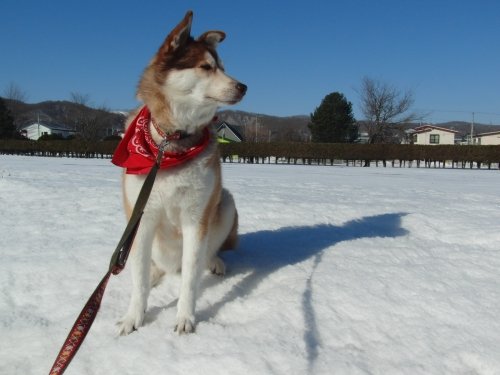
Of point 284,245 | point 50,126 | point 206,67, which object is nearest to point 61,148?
point 284,245

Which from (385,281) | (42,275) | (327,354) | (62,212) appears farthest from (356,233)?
(62,212)

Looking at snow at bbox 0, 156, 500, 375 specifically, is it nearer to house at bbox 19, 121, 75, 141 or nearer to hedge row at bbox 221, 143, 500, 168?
hedge row at bbox 221, 143, 500, 168

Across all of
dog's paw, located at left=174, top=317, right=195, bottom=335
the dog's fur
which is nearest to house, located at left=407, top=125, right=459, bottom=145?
the dog's fur

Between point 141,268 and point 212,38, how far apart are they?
1.70m

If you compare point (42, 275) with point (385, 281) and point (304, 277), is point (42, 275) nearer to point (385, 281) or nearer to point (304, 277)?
point (304, 277)

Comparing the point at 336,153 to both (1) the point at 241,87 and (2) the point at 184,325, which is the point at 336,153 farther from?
(2) the point at 184,325

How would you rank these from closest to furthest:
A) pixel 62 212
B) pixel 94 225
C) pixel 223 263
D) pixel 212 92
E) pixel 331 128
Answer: pixel 212 92 < pixel 223 263 < pixel 94 225 < pixel 62 212 < pixel 331 128

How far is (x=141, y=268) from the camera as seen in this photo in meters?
2.85

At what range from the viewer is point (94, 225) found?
5.02 meters

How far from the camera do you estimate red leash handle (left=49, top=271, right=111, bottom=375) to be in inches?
71.7

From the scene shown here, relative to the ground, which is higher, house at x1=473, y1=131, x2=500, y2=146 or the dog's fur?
house at x1=473, y1=131, x2=500, y2=146

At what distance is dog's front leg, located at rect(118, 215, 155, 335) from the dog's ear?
1.32 m

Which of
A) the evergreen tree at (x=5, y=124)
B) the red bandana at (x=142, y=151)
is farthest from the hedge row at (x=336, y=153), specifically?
the red bandana at (x=142, y=151)

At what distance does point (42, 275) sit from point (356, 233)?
11.1 ft
